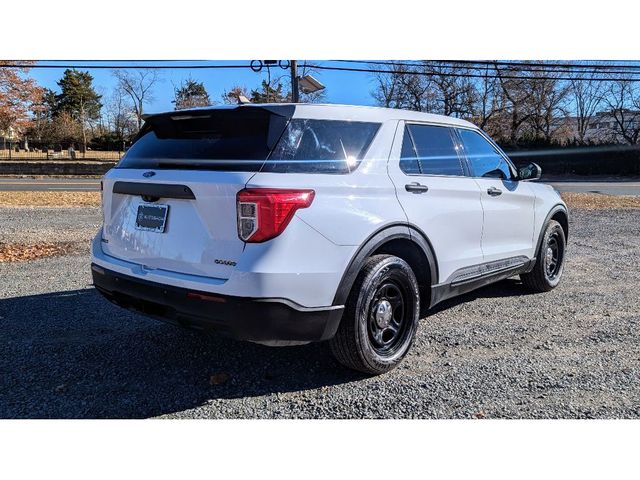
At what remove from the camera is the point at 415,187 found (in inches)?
134

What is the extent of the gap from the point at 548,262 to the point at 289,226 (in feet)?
13.2

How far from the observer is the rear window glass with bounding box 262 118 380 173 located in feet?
8.96

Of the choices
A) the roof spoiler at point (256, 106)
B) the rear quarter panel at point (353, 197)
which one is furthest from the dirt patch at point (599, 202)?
the roof spoiler at point (256, 106)

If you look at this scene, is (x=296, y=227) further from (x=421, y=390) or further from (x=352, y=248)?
(x=421, y=390)

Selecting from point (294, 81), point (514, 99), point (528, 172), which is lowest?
point (528, 172)

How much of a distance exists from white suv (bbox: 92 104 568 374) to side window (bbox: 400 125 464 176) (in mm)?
16

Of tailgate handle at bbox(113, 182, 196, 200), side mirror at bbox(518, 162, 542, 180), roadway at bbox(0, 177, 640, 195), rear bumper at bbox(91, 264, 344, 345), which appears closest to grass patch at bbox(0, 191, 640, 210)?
roadway at bbox(0, 177, 640, 195)

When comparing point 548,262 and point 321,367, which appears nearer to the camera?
point 321,367

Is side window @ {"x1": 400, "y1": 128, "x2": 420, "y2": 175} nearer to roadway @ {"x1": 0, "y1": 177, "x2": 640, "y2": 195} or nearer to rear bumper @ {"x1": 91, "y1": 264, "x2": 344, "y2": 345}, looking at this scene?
rear bumper @ {"x1": 91, "y1": 264, "x2": 344, "y2": 345}

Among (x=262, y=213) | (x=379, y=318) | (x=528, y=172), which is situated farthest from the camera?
(x=528, y=172)

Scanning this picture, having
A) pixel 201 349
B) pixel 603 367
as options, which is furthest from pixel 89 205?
pixel 603 367

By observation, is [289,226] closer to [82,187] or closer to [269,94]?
[269,94]

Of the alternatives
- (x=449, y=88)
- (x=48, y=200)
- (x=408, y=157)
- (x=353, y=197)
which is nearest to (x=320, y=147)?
(x=353, y=197)

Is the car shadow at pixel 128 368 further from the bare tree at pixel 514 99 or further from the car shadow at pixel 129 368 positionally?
the bare tree at pixel 514 99
